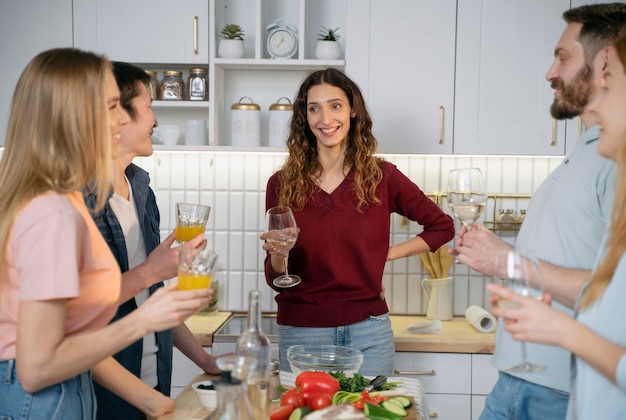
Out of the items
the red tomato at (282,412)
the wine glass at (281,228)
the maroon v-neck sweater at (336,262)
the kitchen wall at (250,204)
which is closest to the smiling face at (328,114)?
the maroon v-neck sweater at (336,262)

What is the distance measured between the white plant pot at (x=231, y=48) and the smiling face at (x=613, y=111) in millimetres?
2169

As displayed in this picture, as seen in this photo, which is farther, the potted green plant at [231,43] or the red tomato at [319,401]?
the potted green plant at [231,43]

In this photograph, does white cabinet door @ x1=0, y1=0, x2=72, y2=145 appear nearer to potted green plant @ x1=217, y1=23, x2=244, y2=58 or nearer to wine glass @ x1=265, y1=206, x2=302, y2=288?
potted green plant @ x1=217, y1=23, x2=244, y2=58

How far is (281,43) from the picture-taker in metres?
3.37

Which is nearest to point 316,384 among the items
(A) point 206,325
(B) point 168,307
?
(B) point 168,307

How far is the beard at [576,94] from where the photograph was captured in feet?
6.54

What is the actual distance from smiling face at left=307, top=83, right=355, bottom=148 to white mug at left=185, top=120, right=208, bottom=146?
0.79 m

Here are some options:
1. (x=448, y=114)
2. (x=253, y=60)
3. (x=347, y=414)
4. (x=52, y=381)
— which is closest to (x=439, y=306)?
(x=448, y=114)

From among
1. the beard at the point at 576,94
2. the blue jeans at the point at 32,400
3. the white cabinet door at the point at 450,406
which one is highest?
the beard at the point at 576,94

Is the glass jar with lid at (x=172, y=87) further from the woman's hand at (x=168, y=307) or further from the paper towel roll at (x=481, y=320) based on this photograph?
the woman's hand at (x=168, y=307)

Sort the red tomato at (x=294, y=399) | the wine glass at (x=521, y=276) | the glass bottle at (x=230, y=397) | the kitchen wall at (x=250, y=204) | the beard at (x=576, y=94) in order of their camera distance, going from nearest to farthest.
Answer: the glass bottle at (x=230, y=397) → the wine glass at (x=521, y=276) → the red tomato at (x=294, y=399) → the beard at (x=576, y=94) → the kitchen wall at (x=250, y=204)

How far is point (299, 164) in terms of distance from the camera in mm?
2787

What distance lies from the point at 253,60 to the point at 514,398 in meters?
1.99

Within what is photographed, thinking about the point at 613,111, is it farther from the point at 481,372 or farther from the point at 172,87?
the point at 172,87
